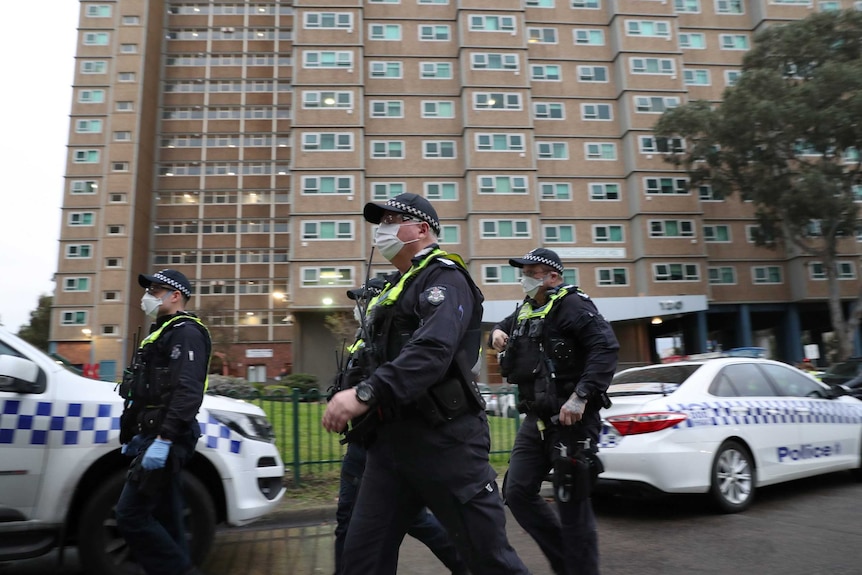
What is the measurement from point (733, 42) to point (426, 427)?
156ft

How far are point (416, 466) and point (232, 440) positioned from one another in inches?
90.2

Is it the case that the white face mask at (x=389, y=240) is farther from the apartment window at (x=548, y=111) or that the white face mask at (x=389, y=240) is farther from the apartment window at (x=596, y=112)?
the apartment window at (x=596, y=112)

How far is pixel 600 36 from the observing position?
4072cm

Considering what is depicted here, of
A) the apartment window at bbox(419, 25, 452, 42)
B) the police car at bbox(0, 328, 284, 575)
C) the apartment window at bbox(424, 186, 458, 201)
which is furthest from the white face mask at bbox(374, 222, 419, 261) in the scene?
the apartment window at bbox(419, 25, 452, 42)

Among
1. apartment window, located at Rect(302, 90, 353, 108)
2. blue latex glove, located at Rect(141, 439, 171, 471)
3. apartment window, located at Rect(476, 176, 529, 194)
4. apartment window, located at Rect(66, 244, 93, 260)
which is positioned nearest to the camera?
blue latex glove, located at Rect(141, 439, 171, 471)

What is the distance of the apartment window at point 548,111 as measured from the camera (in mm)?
39344

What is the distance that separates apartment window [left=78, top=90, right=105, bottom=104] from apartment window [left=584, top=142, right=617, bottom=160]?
3697cm

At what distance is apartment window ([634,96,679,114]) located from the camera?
38.8 metres

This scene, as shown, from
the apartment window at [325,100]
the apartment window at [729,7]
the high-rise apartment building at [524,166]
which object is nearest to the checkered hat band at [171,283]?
the high-rise apartment building at [524,166]

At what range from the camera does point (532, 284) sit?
4.11 metres

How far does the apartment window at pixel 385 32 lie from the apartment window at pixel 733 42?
2167 centimetres

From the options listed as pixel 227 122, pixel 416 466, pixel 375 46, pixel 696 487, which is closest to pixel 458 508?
pixel 416 466

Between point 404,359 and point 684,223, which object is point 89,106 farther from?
point 404,359

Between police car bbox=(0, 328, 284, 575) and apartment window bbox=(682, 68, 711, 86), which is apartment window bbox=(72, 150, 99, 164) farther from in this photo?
police car bbox=(0, 328, 284, 575)
